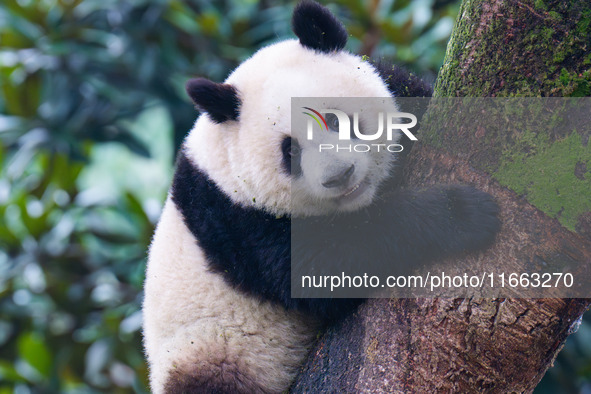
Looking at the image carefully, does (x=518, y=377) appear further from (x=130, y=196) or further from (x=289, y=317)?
(x=130, y=196)

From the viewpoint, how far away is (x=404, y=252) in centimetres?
203

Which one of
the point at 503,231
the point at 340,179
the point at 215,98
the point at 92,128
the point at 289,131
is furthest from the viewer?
the point at 92,128

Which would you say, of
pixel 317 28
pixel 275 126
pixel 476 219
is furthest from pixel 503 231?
pixel 317 28

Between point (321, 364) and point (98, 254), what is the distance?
11.3ft

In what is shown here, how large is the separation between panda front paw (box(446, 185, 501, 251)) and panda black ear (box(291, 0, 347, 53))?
969mm

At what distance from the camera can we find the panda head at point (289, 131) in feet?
7.35

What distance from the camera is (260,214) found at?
2.45 metres

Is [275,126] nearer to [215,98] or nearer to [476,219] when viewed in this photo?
[215,98]

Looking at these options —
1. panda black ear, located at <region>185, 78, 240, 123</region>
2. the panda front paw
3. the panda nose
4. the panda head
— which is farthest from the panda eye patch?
the panda front paw

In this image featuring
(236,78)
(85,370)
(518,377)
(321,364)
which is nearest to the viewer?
(518,377)

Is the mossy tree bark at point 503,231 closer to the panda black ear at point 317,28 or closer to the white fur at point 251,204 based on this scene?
the white fur at point 251,204

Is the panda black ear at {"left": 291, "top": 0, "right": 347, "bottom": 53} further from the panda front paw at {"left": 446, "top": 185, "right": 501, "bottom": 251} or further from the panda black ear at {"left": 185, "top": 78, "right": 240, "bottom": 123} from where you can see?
the panda front paw at {"left": 446, "top": 185, "right": 501, "bottom": 251}

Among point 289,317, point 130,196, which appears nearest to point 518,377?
point 289,317

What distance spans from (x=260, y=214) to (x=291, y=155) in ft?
1.07
